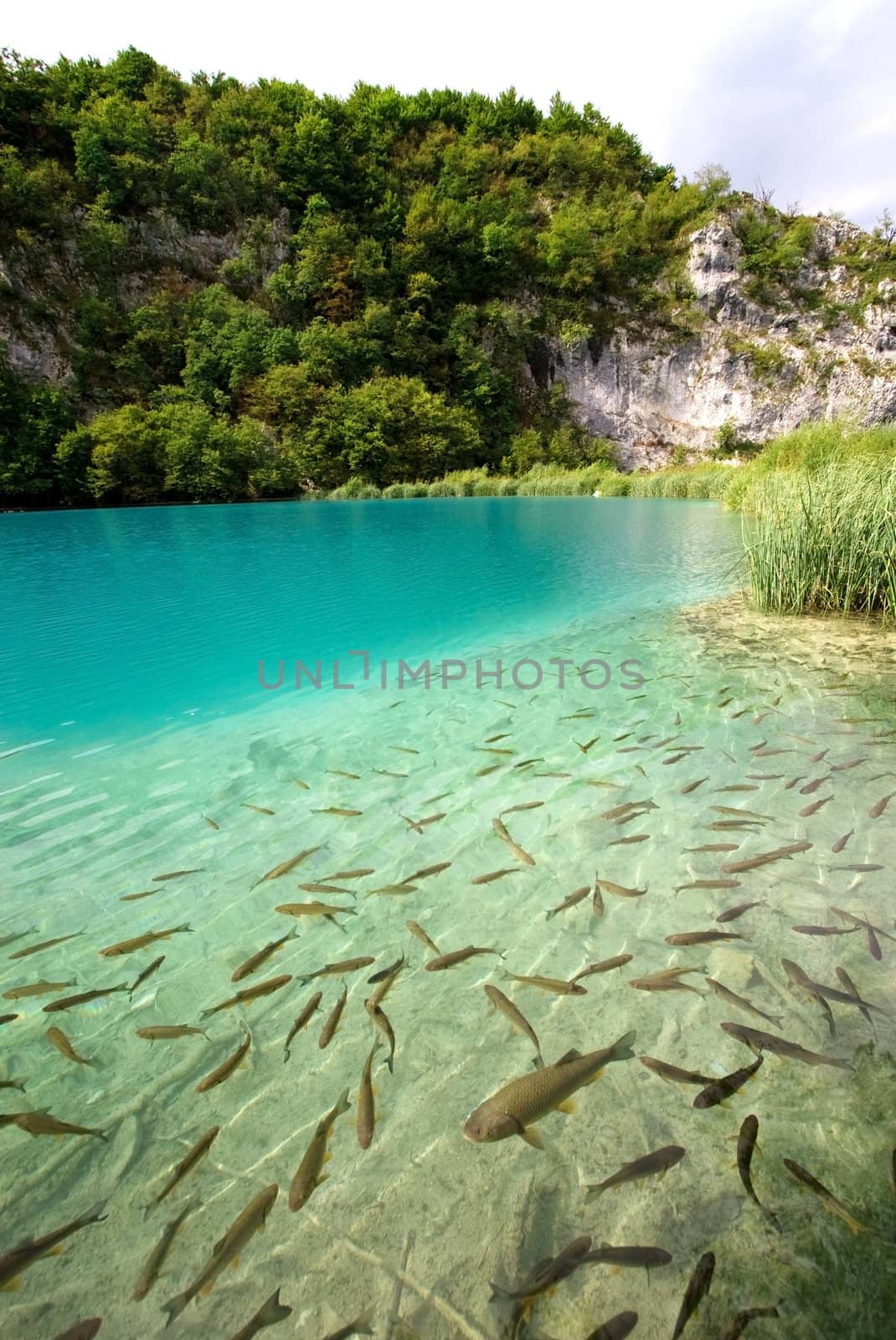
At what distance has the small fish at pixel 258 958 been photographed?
235 centimetres

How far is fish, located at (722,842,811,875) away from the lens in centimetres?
276

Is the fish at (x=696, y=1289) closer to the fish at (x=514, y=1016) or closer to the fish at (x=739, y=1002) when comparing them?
the fish at (x=514, y=1016)

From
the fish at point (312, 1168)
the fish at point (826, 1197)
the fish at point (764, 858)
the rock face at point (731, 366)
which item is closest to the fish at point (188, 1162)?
the fish at point (312, 1168)

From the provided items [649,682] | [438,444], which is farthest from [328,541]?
[438,444]

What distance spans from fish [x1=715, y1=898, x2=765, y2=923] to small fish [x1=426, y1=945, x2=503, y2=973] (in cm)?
94

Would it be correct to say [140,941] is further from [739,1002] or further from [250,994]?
[739,1002]

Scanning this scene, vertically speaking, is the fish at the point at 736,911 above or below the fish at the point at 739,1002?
above

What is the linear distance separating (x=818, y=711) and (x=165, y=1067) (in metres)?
4.75

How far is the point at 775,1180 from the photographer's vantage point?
151cm

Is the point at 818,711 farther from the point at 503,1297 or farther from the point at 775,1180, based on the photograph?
the point at 503,1297

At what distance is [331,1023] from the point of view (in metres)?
2.06

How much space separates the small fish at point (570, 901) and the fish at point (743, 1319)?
4.43 ft

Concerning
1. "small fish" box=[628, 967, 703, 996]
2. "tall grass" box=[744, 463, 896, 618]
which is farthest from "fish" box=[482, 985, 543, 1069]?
"tall grass" box=[744, 463, 896, 618]

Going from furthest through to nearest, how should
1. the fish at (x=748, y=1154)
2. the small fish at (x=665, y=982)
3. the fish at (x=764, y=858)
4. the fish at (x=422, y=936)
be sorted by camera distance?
the fish at (x=764, y=858) < the fish at (x=422, y=936) < the small fish at (x=665, y=982) < the fish at (x=748, y=1154)
